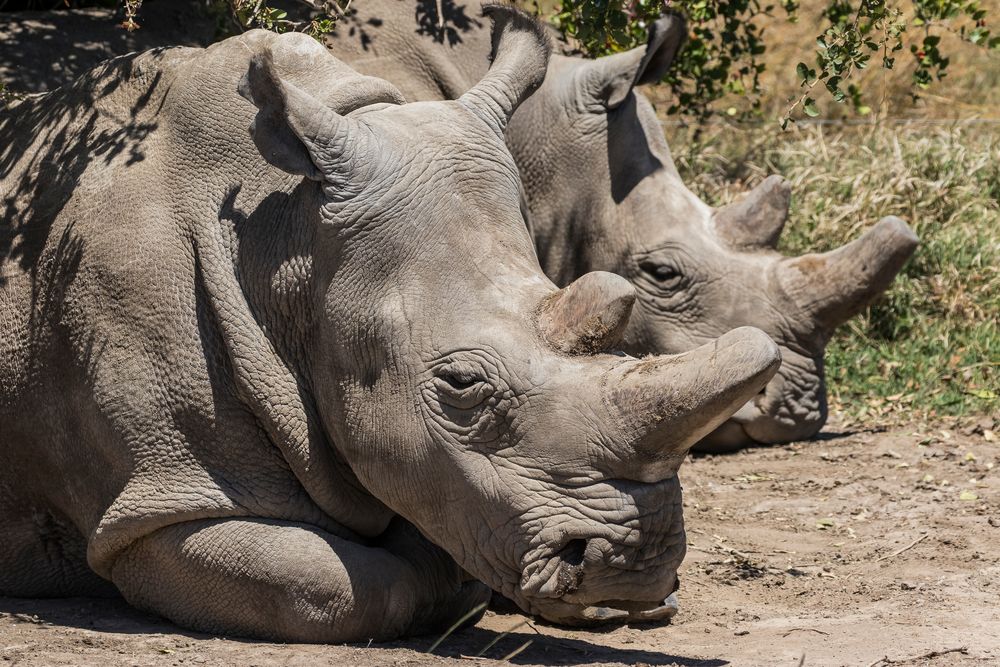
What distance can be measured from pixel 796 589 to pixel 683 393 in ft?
5.74

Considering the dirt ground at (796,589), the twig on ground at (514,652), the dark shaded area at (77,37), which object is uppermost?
the dark shaded area at (77,37)

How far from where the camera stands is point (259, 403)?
4723 millimetres

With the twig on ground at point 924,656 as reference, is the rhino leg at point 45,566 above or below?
above

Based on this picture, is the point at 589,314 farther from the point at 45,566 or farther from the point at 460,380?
the point at 45,566

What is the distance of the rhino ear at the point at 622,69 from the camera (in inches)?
281

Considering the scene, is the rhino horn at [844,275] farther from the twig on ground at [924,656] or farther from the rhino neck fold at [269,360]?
the rhino neck fold at [269,360]

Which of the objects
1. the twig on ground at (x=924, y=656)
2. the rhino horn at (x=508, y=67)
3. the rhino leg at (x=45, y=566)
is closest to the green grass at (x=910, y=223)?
the twig on ground at (x=924, y=656)

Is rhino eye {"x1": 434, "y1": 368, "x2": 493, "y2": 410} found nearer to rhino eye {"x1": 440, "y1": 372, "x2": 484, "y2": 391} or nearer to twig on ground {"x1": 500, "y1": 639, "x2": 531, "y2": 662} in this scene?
rhino eye {"x1": 440, "y1": 372, "x2": 484, "y2": 391}

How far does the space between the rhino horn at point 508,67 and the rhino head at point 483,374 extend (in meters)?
0.21

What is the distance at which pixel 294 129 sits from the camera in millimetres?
4445

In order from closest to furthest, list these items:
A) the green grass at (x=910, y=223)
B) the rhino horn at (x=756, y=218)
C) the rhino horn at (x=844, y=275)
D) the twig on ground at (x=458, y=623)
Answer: the twig on ground at (x=458, y=623) → the rhino horn at (x=844, y=275) → the rhino horn at (x=756, y=218) → the green grass at (x=910, y=223)

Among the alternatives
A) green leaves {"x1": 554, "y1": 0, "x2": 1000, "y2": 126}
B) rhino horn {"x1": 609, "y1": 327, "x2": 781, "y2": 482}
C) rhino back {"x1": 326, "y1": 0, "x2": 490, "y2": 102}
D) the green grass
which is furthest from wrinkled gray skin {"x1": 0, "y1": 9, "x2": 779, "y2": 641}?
the green grass

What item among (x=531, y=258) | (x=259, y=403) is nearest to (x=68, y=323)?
(x=259, y=403)

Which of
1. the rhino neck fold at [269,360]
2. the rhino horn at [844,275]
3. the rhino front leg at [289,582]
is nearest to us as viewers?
the rhino front leg at [289,582]
